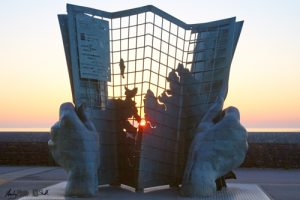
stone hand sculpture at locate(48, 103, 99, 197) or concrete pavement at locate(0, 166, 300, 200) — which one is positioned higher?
stone hand sculpture at locate(48, 103, 99, 197)

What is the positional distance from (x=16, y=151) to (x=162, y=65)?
1506cm

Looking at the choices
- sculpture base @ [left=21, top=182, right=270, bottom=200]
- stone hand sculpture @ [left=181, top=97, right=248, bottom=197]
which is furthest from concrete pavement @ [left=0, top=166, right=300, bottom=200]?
stone hand sculpture @ [left=181, top=97, right=248, bottom=197]

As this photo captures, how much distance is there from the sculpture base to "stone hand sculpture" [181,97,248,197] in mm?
433

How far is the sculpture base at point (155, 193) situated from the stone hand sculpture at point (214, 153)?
1.42 feet

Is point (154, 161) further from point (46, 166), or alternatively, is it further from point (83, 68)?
point (46, 166)

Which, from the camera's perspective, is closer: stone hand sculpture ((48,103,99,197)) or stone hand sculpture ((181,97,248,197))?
stone hand sculpture ((48,103,99,197))

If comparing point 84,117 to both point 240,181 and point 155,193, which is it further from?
point 240,181

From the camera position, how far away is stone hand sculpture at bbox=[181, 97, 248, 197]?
1316 cm

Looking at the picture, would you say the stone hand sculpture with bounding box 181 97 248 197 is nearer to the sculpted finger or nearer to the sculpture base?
the sculpture base

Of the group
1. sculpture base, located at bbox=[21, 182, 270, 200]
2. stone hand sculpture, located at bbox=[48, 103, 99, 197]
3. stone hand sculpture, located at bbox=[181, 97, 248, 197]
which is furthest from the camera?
stone hand sculpture, located at bbox=[181, 97, 248, 197]

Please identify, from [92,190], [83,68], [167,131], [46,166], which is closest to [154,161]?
[167,131]

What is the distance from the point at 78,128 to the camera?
1323 centimetres

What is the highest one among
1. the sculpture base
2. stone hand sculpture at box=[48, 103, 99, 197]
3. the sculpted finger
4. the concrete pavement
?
the sculpted finger

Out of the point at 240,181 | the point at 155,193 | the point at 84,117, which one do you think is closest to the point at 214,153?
the point at 155,193
